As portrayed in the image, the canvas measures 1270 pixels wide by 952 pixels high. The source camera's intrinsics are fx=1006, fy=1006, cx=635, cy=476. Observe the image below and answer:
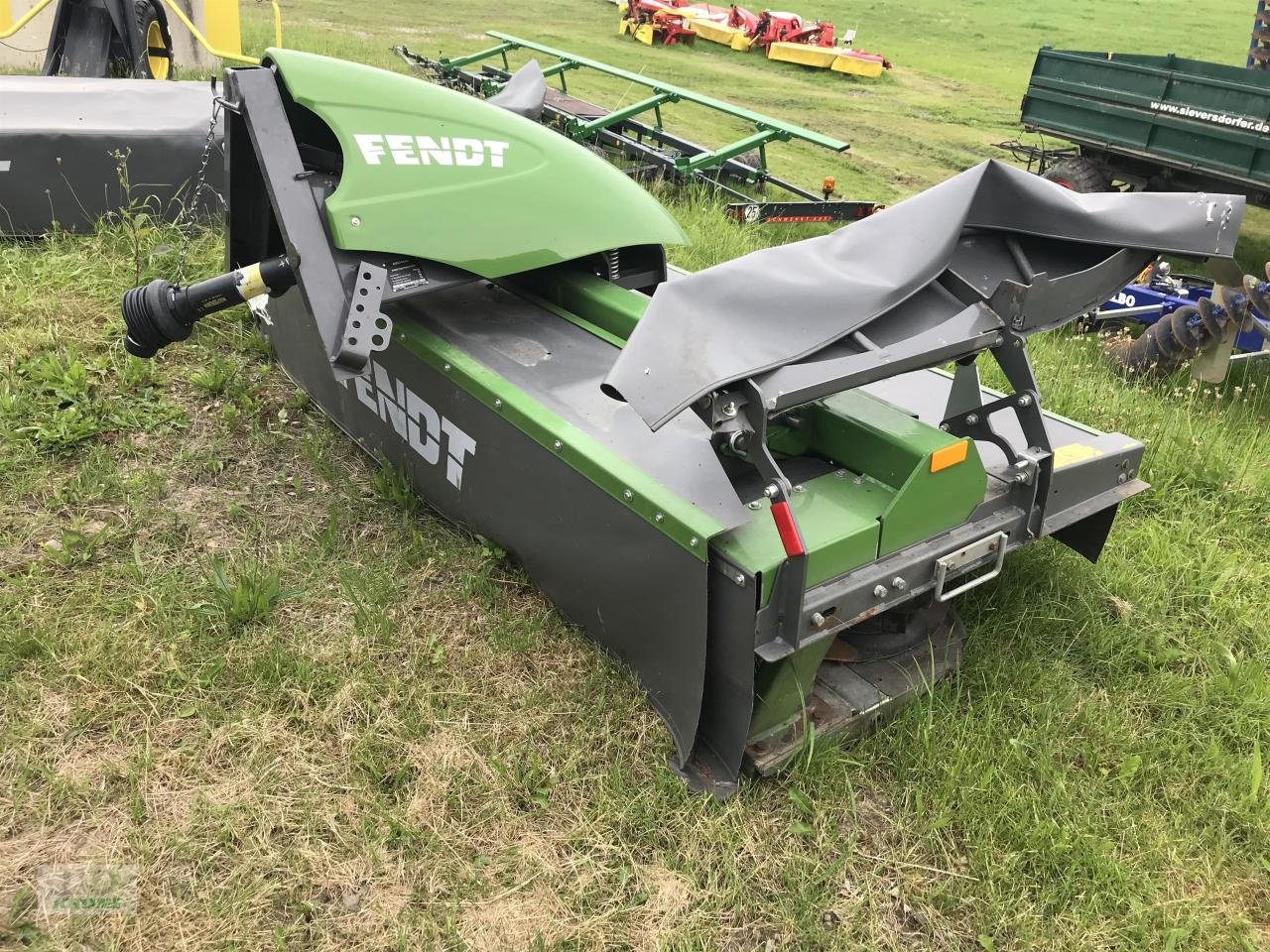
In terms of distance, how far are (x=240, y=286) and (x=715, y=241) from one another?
369 cm

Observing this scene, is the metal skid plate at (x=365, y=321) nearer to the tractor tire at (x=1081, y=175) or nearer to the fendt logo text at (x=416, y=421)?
the fendt logo text at (x=416, y=421)

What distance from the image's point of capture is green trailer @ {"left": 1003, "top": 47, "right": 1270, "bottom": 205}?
6570mm

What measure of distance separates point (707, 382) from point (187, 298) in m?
1.53

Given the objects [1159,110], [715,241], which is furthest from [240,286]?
[1159,110]

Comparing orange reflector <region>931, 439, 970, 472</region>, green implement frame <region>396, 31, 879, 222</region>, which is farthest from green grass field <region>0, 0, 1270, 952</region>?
green implement frame <region>396, 31, 879, 222</region>

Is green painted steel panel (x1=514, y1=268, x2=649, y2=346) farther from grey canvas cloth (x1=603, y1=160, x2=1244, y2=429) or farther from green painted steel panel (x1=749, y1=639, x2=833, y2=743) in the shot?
green painted steel panel (x1=749, y1=639, x2=833, y2=743)

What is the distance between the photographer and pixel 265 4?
15.9 metres

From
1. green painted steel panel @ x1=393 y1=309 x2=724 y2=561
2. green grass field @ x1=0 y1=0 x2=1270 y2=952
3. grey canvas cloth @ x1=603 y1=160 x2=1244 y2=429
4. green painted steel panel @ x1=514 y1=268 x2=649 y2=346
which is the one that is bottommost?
green grass field @ x1=0 y1=0 x2=1270 y2=952

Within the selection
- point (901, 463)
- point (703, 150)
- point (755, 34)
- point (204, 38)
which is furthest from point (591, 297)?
point (755, 34)

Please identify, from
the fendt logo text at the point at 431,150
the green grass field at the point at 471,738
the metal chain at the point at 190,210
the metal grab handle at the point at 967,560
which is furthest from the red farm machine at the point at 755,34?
the metal grab handle at the point at 967,560

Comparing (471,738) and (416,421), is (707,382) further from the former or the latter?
(416,421)

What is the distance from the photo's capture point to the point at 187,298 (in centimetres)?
266

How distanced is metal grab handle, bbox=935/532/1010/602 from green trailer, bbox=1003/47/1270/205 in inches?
218

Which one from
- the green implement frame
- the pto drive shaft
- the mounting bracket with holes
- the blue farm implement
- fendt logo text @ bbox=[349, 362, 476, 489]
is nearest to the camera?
the mounting bracket with holes
